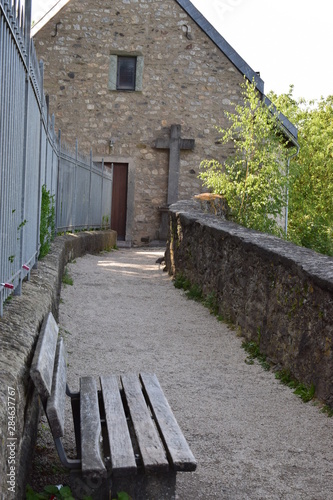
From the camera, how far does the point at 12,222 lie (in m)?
3.38

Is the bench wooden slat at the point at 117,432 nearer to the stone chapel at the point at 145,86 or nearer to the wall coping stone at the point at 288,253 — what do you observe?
the wall coping stone at the point at 288,253

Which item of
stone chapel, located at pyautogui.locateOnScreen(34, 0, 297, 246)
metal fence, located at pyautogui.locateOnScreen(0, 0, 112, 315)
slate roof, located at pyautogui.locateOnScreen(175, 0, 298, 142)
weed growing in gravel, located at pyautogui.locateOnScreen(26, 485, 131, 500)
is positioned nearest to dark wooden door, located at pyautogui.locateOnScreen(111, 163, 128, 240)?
stone chapel, located at pyautogui.locateOnScreen(34, 0, 297, 246)

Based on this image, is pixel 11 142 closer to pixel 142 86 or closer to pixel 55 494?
pixel 55 494

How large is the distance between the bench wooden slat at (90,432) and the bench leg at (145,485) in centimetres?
14

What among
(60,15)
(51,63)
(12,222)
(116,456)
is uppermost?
(60,15)

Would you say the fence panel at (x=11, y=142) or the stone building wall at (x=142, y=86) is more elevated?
the stone building wall at (x=142, y=86)

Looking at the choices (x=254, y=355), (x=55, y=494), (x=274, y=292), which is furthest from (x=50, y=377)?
(x=254, y=355)

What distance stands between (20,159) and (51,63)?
42.0ft

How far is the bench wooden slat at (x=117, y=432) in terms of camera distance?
8.12 ft

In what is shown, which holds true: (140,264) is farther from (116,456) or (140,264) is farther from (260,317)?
(116,456)

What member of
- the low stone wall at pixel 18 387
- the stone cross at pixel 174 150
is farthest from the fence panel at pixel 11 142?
the stone cross at pixel 174 150

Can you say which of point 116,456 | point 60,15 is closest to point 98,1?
point 60,15

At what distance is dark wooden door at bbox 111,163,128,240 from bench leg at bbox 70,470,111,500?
45.6 ft

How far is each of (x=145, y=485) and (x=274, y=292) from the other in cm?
300
